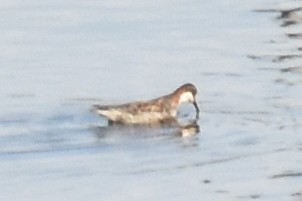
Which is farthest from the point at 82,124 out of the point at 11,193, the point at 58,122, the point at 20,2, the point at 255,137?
the point at 20,2

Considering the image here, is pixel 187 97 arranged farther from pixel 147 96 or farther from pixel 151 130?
pixel 147 96

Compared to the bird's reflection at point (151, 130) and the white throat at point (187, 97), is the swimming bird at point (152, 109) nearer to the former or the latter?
the white throat at point (187, 97)

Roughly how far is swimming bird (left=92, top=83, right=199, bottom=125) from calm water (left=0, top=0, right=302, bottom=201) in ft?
0.66

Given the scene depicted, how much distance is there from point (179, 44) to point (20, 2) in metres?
3.53

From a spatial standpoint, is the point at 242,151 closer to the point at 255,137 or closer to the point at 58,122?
the point at 255,137

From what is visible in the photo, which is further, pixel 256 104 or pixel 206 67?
pixel 206 67

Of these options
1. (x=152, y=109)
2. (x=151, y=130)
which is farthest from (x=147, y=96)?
(x=151, y=130)

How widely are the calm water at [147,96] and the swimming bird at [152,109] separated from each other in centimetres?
20

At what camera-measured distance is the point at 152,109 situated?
60.3 ft

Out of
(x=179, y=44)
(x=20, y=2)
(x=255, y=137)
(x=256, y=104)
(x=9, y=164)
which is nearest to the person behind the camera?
(x=9, y=164)

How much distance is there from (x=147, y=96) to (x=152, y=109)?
2.92ft

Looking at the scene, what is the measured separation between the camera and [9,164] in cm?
1580

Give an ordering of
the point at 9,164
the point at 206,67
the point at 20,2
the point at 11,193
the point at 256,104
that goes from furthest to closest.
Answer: the point at 20,2 < the point at 206,67 < the point at 256,104 < the point at 9,164 < the point at 11,193

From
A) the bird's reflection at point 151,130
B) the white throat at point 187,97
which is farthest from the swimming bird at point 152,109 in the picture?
the bird's reflection at point 151,130
